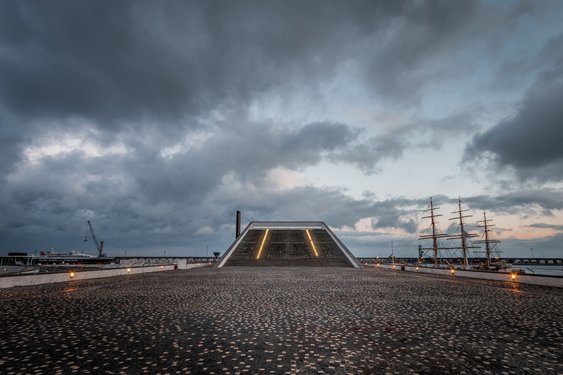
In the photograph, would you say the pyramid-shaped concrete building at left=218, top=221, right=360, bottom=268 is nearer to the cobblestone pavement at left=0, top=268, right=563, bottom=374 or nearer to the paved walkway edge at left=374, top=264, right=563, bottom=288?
the paved walkway edge at left=374, top=264, right=563, bottom=288

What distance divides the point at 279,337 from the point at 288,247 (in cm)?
5029

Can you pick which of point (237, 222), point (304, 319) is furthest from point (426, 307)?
point (237, 222)

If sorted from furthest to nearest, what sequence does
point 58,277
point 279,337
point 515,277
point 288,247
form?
1. point 288,247
2. point 515,277
3. point 58,277
4. point 279,337

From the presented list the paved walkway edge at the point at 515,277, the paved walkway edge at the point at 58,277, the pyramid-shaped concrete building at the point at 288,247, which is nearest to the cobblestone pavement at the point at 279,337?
the paved walkway edge at the point at 58,277

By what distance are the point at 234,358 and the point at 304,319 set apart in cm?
442

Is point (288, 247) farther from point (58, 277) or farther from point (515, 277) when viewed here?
point (58, 277)

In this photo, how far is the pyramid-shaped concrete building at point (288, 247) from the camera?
4812 centimetres

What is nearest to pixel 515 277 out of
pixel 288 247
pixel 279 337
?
pixel 279 337

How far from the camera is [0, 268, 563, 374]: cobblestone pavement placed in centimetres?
616

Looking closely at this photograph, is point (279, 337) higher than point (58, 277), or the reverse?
point (279, 337)

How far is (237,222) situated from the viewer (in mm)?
85125

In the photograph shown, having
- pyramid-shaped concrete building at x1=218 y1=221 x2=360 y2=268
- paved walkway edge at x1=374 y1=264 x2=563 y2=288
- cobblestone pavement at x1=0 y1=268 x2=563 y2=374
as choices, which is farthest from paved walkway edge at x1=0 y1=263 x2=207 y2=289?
paved walkway edge at x1=374 y1=264 x2=563 y2=288

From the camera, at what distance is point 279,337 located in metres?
8.21

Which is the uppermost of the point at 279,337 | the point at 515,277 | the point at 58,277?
the point at 279,337
